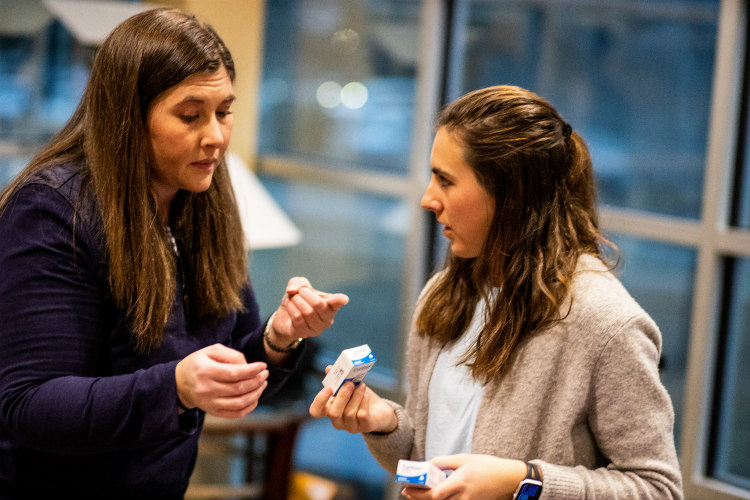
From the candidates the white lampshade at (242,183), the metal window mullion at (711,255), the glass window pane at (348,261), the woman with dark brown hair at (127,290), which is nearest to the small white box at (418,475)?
the woman with dark brown hair at (127,290)

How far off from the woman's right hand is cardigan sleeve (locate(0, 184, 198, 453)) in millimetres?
227

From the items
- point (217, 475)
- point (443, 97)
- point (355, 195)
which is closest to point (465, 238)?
point (443, 97)

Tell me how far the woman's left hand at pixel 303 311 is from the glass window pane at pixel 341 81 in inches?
91.9

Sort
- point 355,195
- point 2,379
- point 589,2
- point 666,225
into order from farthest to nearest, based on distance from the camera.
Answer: point 355,195
point 589,2
point 666,225
point 2,379

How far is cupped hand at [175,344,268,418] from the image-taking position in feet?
3.88

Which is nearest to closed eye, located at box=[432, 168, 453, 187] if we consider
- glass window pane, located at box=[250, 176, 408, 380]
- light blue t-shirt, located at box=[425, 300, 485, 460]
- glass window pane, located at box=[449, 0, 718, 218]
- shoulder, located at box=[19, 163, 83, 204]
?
light blue t-shirt, located at box=[425, 300, 485, 460]

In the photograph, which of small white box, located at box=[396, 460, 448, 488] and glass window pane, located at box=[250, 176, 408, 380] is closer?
small white box, located at box=[396, 460, 448, 488]

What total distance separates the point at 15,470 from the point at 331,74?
2981mm

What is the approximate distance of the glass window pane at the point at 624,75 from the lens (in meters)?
2.87

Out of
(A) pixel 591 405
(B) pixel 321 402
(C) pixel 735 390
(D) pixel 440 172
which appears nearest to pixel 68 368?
(B) pixel 321 402

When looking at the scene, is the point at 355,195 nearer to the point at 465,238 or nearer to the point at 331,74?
the point at 331,74

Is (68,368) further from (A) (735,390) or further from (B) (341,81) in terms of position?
(B) (341,81)

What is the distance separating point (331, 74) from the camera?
13.3 feet

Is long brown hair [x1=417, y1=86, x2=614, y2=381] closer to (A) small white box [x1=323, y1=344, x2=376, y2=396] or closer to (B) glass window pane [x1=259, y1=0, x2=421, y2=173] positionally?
(A) small white box [x1=323, y1=344, x2=376, y2=396]
